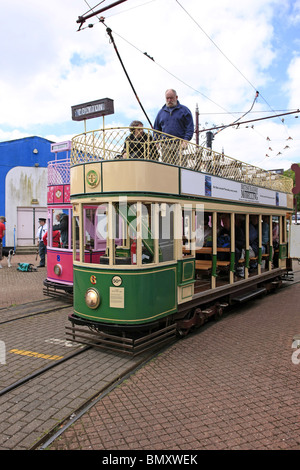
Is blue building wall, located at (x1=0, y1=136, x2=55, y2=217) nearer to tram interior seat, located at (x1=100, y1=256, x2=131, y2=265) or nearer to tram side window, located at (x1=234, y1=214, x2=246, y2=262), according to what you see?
tram side window, located at (x1=234, y1=214, x2=246, y2=262)

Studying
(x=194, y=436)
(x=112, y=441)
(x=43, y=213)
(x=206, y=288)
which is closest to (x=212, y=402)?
(x=194, y=436)

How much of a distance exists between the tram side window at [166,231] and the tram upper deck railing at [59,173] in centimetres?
402

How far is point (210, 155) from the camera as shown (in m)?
7.12

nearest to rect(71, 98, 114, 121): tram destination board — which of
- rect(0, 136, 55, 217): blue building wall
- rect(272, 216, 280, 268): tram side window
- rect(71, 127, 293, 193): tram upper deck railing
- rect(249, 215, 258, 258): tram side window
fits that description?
rect(71, 127, 293, 193): tram upper deck railing

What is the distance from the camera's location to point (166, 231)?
5797 millimetres

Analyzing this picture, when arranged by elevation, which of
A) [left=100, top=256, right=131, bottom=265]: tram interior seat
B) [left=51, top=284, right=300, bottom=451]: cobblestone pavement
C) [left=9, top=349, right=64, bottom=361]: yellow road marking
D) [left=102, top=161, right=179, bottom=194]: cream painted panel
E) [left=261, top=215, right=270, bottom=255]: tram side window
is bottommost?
Answer: [left=51, top=284, right=300, bottom=451]: cobblestone pavement

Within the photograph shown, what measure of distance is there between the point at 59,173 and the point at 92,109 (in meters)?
3.83

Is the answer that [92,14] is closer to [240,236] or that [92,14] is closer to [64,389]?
[240,236]

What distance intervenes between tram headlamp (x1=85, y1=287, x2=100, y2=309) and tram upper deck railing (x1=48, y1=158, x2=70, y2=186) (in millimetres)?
4249

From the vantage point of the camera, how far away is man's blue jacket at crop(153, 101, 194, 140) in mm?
7161

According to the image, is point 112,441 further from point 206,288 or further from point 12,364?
point 206,288

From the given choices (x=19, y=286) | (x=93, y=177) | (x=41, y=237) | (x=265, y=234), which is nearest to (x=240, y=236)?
(x=265, y=234)

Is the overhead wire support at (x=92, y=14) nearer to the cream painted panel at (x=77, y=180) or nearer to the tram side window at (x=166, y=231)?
the cream painted panel at (x=77, y=180)

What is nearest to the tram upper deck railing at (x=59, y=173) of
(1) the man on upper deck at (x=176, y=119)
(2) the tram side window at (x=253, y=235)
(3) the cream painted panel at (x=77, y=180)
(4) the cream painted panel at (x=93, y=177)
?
(1) the man on upper deck at (x=176, y=119)
